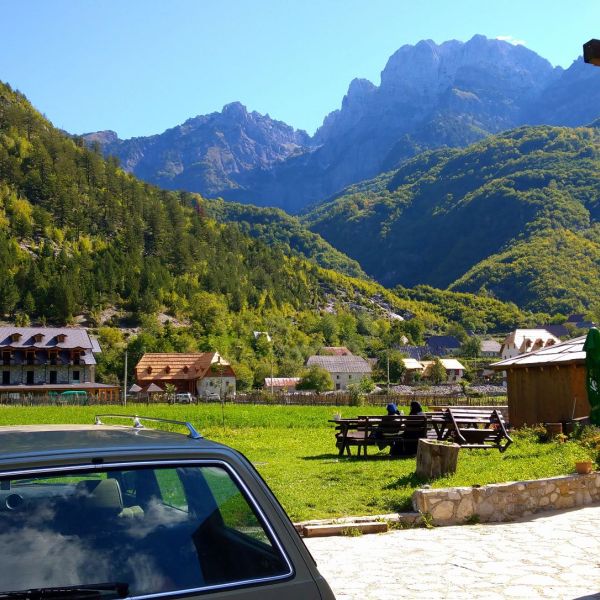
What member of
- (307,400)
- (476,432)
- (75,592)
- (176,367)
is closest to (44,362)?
(176,367)

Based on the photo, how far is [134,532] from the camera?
2383 millimetres

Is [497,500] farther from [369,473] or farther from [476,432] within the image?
[476,432]

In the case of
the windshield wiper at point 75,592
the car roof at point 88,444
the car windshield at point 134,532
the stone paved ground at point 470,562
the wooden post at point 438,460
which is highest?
the car roof at point 88,444

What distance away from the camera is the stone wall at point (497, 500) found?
851cm

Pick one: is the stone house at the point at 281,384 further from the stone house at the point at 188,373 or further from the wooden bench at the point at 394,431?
the wooden bench at the point at 394,431

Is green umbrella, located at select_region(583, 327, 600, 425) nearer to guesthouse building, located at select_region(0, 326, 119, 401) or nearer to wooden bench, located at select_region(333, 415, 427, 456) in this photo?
wooden bench, located at select_region(333, 415, 427, 456)

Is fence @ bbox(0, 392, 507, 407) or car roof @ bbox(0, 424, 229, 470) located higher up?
car roof @ bbox(0, 424, 229, 470)

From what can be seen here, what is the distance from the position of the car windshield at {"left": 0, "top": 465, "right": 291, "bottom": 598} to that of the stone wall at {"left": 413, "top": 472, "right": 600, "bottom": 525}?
20.9 feet

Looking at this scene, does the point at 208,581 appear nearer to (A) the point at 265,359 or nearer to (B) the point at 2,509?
(B) the point at 2,509

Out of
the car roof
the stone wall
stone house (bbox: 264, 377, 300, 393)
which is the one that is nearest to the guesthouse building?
stone house (bbox: 264, 377, 300, 393)

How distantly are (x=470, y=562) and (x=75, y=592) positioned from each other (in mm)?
5241

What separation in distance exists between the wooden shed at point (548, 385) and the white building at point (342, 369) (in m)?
80.2

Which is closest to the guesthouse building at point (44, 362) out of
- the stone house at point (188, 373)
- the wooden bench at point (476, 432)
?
the stone house at point (188, 373)

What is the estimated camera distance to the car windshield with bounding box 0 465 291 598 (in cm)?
221
